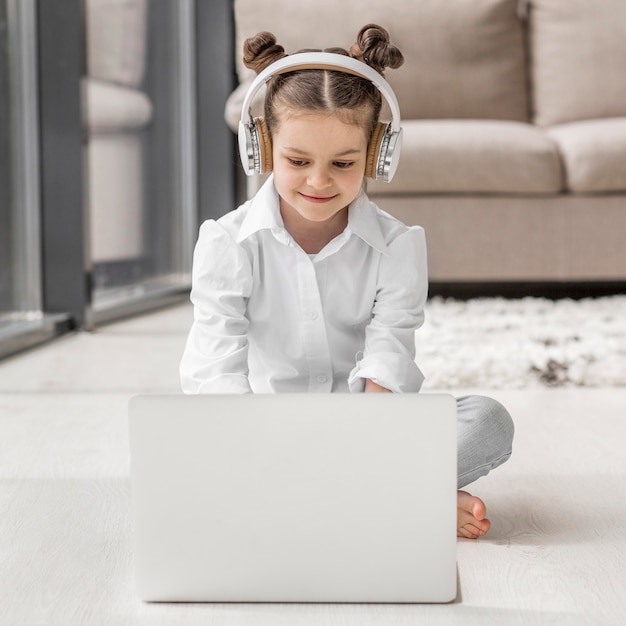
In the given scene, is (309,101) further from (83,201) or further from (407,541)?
(83,201)

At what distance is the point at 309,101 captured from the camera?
1.01 meters

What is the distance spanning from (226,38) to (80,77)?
1.09 meters

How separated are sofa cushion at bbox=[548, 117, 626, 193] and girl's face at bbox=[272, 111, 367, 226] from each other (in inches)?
67.4

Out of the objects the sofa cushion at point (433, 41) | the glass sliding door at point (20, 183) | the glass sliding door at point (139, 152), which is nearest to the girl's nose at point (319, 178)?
the glass sliding door at point (20, 183)

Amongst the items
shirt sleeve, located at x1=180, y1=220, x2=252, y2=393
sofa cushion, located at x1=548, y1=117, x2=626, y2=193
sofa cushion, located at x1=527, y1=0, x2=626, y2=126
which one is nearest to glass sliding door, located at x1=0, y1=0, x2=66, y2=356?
shirt sleeve, located at x1=180, y1=220, x2=252, y2=393

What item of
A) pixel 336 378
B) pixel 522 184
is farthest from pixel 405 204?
pixel 336 378

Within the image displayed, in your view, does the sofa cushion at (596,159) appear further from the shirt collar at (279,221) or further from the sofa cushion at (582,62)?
the shirt collar at (279,221)

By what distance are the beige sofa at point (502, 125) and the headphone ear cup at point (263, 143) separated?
1546 millimetres

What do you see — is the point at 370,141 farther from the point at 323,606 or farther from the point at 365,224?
the point at 323,606

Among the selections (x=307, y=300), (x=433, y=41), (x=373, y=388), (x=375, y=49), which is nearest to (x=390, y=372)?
(x=373, y=388)

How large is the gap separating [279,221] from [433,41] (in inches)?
86.6

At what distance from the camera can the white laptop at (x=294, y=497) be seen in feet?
2.52

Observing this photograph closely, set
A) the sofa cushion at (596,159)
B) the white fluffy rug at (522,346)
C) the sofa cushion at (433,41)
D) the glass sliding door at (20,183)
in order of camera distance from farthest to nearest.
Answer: the sofa cushion at (433,41) → the sofa cushion at (596,159) → the glass sliding door at (20,183) → the white fluffy rug at (522,346)

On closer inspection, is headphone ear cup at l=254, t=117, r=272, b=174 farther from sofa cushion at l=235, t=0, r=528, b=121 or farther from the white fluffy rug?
sofa cushion at l=235, t=0, r=528, b=121
